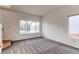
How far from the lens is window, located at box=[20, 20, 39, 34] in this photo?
20.3 ft

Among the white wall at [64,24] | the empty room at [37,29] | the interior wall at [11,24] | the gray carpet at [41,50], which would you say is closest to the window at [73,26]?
the empty room at [37,29]

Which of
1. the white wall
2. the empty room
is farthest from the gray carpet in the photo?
the white wall

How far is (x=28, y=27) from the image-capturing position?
664 centimetres

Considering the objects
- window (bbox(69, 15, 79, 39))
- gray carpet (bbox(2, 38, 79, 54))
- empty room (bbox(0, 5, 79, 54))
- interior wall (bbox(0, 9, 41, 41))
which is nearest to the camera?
gray carpet (bbox(2, 38, 79, 54))

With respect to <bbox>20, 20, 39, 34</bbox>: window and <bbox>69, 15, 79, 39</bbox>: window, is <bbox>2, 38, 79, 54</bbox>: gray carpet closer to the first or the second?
<bbox>69, 15, 79, 39</bbox>: window

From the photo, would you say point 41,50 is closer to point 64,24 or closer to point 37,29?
point 64,24

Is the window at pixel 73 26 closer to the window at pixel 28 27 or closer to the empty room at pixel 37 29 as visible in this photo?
the empty room at pixel 37 29

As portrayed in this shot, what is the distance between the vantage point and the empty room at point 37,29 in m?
3.62

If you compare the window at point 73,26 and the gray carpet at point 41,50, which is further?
the window at point 73,26
